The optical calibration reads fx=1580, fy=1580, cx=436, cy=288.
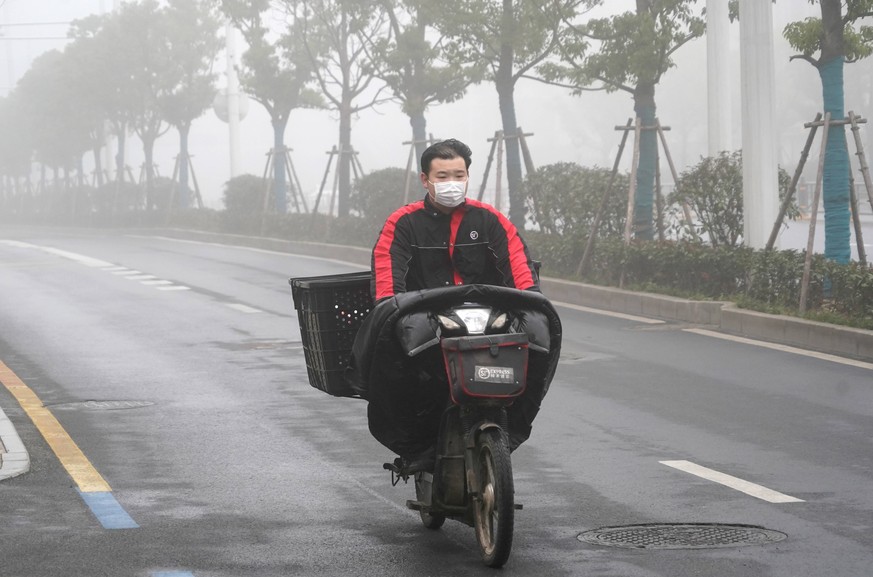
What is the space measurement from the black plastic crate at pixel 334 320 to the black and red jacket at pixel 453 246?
0.29 m

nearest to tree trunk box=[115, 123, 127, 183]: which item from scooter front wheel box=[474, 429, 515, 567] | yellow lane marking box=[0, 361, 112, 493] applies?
yellow lane marking box=[0, 361, 112, 493]

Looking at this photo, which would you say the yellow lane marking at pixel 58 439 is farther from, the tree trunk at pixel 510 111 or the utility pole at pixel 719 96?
the utility pole at pixel 719 96

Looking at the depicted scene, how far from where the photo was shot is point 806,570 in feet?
20.3

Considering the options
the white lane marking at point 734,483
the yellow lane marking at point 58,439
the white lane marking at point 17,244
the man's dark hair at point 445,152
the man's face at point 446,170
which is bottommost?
the white lane marking at point 734,483

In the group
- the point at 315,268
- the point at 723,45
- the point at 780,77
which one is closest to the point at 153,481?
the point at 723,45

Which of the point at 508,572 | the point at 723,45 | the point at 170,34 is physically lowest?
the point at 508,572

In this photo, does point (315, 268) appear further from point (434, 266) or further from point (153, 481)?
point (434, 266)

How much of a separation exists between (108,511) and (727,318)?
951 cm

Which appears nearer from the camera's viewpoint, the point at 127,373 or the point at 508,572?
the point at 508,572

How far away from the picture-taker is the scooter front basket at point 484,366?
19.5 ft

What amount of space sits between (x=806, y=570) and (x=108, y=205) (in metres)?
53.7

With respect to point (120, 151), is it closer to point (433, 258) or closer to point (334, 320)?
point (334, 320)

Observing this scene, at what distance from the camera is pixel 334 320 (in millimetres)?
Answer: 6863

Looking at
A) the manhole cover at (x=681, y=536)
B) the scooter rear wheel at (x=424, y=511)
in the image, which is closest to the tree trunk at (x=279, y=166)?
the scooter rear wheel at (x=424, y=511)
